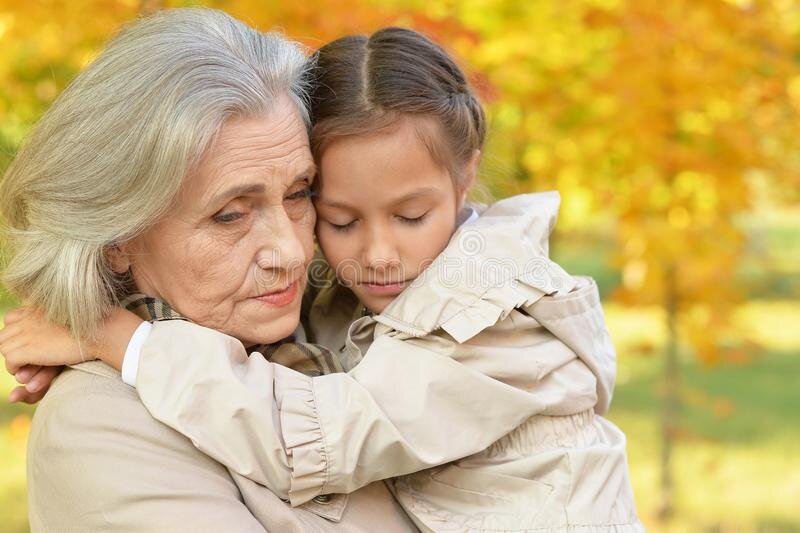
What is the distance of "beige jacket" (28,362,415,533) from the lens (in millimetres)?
2199

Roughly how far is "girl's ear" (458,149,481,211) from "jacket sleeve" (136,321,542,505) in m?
0.72

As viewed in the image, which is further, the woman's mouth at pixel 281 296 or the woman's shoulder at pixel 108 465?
the woman's mouth at pixel 281 296

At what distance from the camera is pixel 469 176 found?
3.19 meters

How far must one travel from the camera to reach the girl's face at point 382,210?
2.86 meters

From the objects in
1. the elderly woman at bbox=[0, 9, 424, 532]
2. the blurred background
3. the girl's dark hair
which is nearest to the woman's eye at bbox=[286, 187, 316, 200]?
the elderly woman at bbox=[0, 9, 424, 532]

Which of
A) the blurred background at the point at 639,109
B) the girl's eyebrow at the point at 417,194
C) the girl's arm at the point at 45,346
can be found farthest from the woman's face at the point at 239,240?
the blurred background at the point at 639,109

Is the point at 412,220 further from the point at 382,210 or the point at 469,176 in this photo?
the point at 469,176

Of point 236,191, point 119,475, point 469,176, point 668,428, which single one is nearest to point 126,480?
point 119,475

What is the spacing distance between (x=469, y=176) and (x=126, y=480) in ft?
4.87

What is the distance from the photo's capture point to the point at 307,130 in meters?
2.83

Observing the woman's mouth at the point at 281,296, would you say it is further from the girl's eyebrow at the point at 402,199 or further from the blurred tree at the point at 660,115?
the blurred tree at the point at 660,115

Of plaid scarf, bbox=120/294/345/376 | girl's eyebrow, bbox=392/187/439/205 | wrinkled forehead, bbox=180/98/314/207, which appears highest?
wrinkled forehead, bbox=180/98/314/207

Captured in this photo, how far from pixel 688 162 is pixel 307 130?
3.16m

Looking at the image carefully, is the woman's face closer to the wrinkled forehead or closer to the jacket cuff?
the wrinkled forehead
